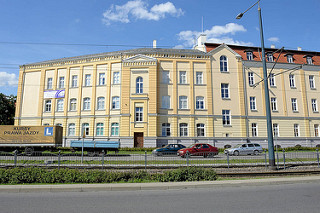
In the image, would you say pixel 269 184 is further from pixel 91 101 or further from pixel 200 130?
pixel 91 101

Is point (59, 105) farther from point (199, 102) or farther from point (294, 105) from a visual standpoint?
point (294, 105)

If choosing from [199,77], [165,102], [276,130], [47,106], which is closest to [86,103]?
[47,106]

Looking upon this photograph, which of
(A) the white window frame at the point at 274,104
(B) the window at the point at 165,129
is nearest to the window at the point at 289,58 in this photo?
(A) the white window frame at the point at 274,104

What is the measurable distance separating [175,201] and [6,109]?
49.3 meters

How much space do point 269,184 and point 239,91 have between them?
84.4 ft

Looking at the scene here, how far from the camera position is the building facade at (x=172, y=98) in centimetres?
3164

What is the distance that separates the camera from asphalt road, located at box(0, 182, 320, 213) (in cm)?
618

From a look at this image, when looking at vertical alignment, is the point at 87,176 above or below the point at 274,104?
below

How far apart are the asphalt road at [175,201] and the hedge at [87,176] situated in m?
1.45

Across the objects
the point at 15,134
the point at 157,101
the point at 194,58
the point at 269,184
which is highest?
the point at 194,58

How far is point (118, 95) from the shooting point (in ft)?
109

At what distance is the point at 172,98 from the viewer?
107ft

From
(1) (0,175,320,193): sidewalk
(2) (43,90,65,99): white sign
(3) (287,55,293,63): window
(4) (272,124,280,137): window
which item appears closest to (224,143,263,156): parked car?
(4) (272,124,280,137): window

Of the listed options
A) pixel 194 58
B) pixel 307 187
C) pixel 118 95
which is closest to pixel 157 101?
pixel 118 95
